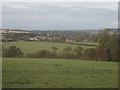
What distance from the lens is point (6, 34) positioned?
94.8 feet

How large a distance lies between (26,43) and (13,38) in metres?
2.96

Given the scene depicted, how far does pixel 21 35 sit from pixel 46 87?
22.2 meters

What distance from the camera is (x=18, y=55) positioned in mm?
32094

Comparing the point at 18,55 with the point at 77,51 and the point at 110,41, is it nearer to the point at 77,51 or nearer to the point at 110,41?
the point at 77,51

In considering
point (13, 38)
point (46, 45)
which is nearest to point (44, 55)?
point (46, 45)

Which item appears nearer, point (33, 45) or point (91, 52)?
point (33, 45)

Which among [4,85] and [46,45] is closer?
[4,85]

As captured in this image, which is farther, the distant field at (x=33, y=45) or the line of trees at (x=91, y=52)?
the line of trees at (x=91, y=52)

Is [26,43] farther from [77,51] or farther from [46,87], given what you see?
[46,87]

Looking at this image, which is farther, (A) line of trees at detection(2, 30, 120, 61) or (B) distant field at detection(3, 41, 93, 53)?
(A) line of trees at detection(2, 30, 120, 61)

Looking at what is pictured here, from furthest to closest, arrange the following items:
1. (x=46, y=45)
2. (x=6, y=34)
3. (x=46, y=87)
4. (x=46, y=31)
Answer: (x=46, y=45) < (x=46, y=31) < (x=6, y=34) < (x=46, y=87)

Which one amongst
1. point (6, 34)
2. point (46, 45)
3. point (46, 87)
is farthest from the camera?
point (46, 45)

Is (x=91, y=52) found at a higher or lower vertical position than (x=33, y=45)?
lower

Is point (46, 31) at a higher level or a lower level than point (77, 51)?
higher
